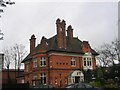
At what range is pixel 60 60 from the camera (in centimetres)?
5188

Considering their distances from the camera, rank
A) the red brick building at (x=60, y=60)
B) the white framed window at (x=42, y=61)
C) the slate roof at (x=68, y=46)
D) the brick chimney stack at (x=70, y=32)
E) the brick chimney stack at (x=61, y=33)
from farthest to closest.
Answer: the brick chimney stack at (x=70, y=32)
the brick chimney stack at (x=61, y=33)
the white framed window at (x=42, y=61)
the slate roof at (x=68, y=46)
the red brick building at (x=60, y=60)

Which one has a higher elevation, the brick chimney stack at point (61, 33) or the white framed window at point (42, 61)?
the brick chimney stack at point (61, 33)

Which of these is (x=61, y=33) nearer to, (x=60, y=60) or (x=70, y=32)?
(x=70, y=32)

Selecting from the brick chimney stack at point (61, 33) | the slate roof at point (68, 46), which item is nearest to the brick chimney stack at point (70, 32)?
the slate roof at point (68, 46)

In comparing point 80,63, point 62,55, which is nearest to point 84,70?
point 80,63

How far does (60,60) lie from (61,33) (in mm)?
5578

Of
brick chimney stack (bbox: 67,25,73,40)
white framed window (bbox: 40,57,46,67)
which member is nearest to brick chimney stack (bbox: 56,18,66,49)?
brick chimney stack (bbox: 67,25,73,40)

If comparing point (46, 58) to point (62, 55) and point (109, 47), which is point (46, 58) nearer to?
point (62, 55)

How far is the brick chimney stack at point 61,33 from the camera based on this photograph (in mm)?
52625

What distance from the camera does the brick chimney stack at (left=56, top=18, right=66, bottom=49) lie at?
52.6 meters

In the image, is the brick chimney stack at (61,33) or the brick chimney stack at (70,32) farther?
the brick chimney stack at (70,32)

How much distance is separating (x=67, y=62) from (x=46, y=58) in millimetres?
4279

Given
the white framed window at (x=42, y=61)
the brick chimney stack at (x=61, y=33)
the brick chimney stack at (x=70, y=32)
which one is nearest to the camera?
the white framed window at (x=42, y=61)

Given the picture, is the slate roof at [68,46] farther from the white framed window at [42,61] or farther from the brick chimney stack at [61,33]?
the white framed window at [42,61]
